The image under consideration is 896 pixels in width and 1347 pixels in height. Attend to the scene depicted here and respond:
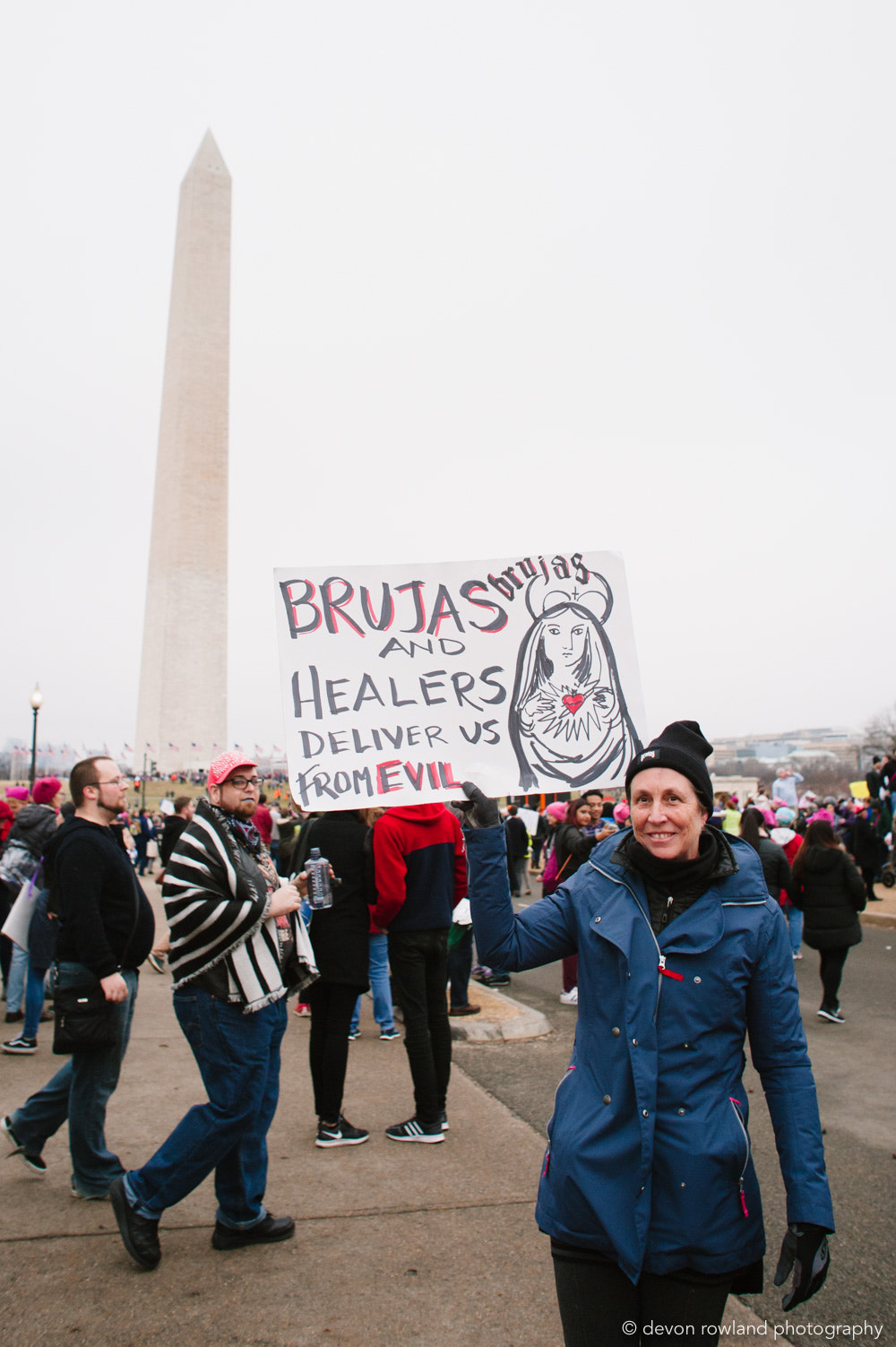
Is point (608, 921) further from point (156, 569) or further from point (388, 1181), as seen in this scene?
point (156, 569)

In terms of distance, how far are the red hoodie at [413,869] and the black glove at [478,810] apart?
2.07m

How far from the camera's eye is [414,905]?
4.67 metres

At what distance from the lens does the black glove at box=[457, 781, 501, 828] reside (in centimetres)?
247

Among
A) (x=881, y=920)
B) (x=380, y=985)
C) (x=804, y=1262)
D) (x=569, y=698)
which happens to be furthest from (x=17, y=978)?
(x=881, y=920)

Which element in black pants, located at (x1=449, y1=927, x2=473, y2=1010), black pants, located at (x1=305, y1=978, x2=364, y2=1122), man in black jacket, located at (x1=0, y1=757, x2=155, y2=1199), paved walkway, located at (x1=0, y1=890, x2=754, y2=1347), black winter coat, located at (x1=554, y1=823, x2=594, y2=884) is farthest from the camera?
black winter coat, located at (x1=554, y1=823, x2=594, y2=884)

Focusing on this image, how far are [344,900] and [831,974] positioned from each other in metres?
4.17

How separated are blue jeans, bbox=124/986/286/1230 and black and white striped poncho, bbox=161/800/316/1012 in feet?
0.27

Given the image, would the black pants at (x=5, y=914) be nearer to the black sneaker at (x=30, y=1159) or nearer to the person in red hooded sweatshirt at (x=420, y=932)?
the black sneaker at (x=30, y=1159)

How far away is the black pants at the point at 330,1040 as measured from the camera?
4.45 meters

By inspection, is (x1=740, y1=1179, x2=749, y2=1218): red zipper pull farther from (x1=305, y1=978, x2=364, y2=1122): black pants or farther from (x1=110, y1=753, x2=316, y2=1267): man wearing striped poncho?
(x1=305, y1=978, x2=364, y2=1122): black pants

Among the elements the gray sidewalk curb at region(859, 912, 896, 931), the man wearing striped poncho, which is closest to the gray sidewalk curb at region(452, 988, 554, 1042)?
the man wearing striped poncho

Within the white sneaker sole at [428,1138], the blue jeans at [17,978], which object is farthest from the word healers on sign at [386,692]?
the blue jeans at [17,978]

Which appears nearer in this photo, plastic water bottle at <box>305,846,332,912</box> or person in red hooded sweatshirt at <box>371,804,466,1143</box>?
plastic water bottle at <box>305,846,332,912</box>

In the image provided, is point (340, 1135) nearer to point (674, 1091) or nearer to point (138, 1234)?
point (138, 1234)
